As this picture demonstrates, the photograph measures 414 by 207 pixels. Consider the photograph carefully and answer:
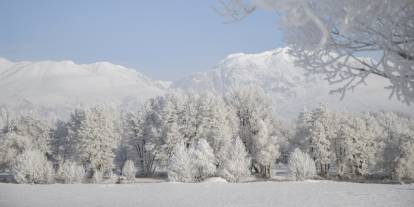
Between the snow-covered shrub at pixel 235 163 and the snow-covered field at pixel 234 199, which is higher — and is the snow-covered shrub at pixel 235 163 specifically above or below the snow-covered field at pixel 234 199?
above

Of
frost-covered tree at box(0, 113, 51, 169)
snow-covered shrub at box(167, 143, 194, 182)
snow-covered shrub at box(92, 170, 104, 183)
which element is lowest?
snow-covered shrub at box(92, 170, 104, 183)

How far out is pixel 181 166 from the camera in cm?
3944

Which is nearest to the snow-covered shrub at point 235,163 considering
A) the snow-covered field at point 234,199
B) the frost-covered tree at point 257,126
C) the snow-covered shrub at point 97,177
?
the frost-covered tree at point 257,126

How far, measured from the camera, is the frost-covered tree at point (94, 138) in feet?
141

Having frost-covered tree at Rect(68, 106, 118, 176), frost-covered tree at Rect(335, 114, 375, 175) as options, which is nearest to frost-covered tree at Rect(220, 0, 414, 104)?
frost-covered tree at Rect(68, 106, 118, 176)

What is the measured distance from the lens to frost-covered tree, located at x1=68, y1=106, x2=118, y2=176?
141 feet

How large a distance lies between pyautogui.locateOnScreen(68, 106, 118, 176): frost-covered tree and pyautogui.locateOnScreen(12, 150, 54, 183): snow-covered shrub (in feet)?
13.3

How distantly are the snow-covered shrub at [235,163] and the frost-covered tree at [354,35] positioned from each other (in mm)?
34395

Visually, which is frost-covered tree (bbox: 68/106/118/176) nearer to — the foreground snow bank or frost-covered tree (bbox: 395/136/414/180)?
the foreground snow bank

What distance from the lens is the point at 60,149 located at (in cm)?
4859

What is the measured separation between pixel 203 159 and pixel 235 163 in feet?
10.8

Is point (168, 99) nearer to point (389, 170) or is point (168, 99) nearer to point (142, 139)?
point (142, 139)

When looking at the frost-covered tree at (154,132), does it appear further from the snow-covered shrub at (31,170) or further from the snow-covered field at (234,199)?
the snow-covered field at (234,199)

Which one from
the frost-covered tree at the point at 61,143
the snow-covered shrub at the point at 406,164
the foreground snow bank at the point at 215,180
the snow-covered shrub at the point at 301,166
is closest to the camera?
the foreground snow bank at the point at 215,180
